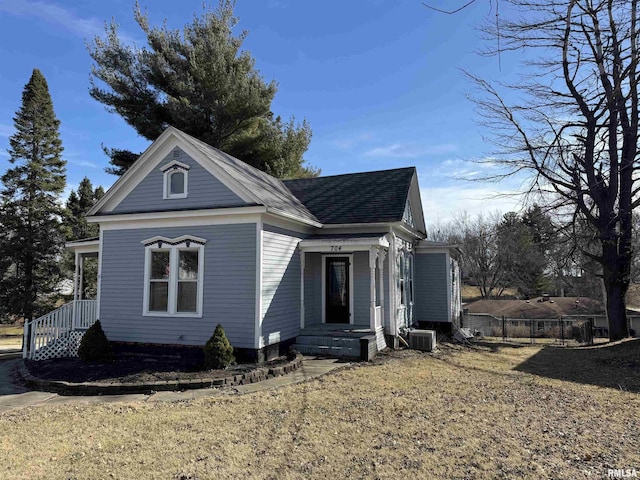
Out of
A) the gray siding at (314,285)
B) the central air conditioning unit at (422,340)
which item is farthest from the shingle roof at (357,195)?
the central air conditioning unit at (422,340)

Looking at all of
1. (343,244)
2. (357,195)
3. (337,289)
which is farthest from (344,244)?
(357,195)

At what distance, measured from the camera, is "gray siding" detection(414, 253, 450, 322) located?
49.2ft

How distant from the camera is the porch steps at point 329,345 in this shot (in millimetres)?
10062

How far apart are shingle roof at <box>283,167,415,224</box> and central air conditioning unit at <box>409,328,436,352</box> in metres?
3.43

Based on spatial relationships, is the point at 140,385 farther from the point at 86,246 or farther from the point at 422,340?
the point at 422,340

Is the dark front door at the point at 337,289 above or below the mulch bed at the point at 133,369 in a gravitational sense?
above

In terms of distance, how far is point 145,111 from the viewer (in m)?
20.2

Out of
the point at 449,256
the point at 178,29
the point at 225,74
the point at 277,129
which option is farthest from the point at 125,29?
the point at 449,256

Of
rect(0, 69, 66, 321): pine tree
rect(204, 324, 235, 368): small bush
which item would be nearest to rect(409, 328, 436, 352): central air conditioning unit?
rect(204, 324, 235, 368): small bush

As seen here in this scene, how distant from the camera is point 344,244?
35.5 ft

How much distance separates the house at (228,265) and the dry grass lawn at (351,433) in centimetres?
275

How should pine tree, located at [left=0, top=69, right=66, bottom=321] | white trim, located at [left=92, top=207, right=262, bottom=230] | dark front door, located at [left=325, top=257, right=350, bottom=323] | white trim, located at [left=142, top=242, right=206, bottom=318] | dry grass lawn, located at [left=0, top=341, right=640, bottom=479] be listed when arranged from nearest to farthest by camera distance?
dry grass lawn, located at [left=0, top=341, right=640, bottom=479] → white trim, located at [left=92, top=207, right=262, bottom=230] → white trim, located at [left=142, top=242, right=206, bottom=318] → dark front door, located at [left=325, top=257, right=350, bottom=323] → pine tree, located at [left=0, top=69, right=66, bottom=321]

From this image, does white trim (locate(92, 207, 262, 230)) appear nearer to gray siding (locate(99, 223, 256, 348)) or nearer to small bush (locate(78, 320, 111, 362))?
gray siding (locate(99, 223, 256, 348))

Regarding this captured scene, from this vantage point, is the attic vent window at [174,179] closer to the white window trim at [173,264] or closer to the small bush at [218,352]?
the white window trim at [173,264]
